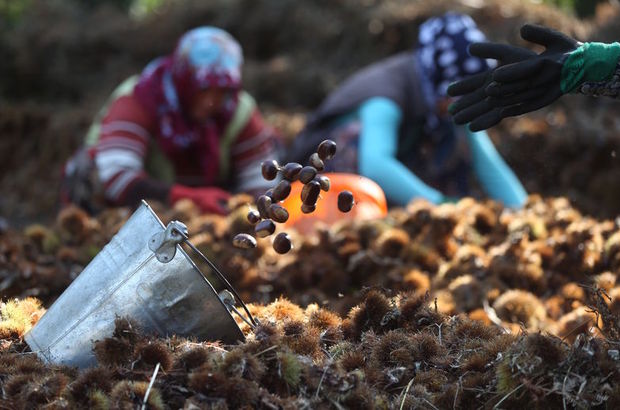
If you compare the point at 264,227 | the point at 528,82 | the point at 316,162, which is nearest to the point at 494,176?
the point at 528,82

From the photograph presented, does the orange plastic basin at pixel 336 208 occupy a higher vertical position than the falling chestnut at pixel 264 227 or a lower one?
higher

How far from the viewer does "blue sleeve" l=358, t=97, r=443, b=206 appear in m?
4.90

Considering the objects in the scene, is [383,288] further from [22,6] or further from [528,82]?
[22,6]

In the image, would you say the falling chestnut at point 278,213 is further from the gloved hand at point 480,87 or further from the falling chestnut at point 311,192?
the gloved hand at point 480,87

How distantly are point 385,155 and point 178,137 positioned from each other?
1264 mm

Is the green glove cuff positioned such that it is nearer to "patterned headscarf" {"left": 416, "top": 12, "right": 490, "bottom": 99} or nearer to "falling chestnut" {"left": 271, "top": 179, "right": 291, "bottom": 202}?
"falling chestnut" {"left": 271, "top": 179, "right": 291, "bottom": 202}

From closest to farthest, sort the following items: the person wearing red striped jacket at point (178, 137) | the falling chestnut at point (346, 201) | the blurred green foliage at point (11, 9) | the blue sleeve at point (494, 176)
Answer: the falling chestnut at point (346, 201)
the person wearing red striped jacket at point (178, 137)
the blue sleeve at point (494, 176)
the blurred green foliage at point (11, 9)

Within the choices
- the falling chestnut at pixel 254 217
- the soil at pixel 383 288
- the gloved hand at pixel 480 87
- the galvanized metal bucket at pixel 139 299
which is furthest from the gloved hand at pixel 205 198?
the galvanized metal bucket at pixel 139 299

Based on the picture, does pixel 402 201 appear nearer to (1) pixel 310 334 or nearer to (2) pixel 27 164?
(1) pixel 310 334

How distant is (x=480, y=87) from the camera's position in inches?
109

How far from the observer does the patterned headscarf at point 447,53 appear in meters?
5.03

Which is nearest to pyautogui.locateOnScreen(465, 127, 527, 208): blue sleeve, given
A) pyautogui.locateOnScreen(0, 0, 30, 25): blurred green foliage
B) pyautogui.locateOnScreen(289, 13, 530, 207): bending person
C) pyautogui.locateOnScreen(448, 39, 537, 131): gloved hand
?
pyautogui.locateOnScreen(289, 13, 530, 207): bending person

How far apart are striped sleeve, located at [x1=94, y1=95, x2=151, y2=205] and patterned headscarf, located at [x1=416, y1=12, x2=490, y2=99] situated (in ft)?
5.62

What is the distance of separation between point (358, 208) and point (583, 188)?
2.46 m
